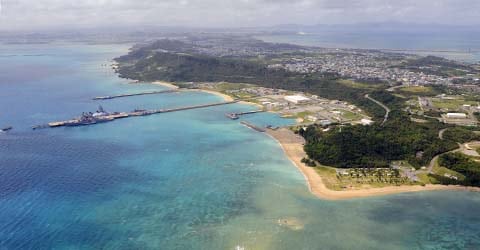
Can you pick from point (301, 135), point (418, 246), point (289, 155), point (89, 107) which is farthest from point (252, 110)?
point (418, 246)

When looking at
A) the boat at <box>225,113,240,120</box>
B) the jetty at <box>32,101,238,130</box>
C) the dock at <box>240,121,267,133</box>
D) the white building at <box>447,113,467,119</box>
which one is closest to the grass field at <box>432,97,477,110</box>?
the white building at <box>447,113,467,119</box>

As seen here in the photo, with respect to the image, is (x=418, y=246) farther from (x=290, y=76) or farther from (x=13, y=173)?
(x=290, y=76)

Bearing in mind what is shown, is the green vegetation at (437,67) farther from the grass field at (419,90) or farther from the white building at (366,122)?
the white building at (366,122)

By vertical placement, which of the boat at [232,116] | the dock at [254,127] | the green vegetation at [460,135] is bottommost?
the dock at [254,127]

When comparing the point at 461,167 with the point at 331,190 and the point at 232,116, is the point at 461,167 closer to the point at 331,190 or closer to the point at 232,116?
the point at 331,190

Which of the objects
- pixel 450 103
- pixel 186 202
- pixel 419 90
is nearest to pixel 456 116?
pixel 450 103

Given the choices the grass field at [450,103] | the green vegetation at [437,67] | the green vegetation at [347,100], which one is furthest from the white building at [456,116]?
the green vegetation at [437,67]
